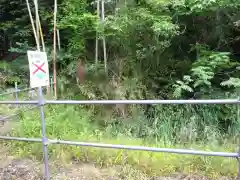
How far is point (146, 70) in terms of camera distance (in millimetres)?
6199

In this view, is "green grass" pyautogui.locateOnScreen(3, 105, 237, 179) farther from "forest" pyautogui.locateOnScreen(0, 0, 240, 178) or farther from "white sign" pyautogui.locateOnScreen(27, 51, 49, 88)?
"white sign" pyautogui.locateOnScreen(27, 51, 49, 88)

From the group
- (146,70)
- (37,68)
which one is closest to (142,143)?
(37,68)

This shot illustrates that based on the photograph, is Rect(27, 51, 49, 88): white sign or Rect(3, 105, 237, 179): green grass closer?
Rect(27, 51, 49, 88): white sign

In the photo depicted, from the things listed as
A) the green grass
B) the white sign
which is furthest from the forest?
the white sign

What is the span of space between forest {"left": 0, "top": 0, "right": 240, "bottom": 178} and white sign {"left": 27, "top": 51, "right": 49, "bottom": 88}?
901mm

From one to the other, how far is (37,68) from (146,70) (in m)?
4.04

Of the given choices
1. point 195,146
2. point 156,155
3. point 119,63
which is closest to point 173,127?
point 195,146

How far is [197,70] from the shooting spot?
4883 mm

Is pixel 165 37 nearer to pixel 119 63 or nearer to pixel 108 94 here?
pixel 119 63

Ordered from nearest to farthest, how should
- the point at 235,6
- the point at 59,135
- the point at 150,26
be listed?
the point at 59,135 → the point at 235,6 → the point at 150,26

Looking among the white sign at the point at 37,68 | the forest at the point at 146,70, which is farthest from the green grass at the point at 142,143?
the white sign at the point at 37,68

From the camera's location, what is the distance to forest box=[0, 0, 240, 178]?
12.3 ft

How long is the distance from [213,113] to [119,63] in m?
2.41

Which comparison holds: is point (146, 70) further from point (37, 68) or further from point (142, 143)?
point (37, 68)
